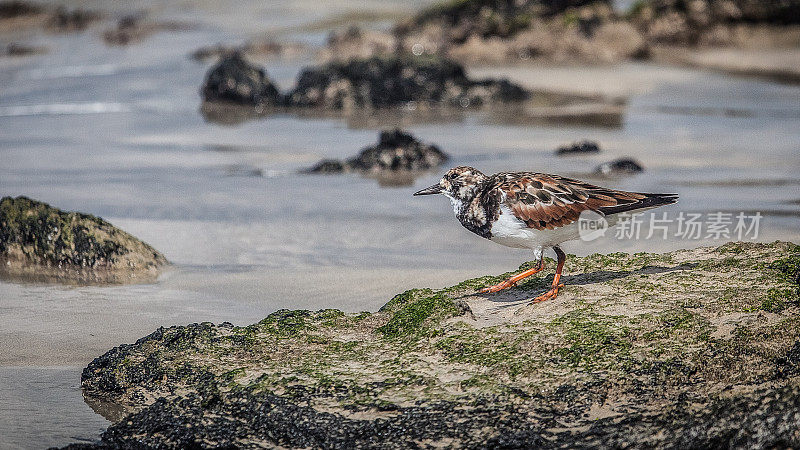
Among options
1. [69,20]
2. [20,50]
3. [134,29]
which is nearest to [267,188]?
Answer: [20,50]

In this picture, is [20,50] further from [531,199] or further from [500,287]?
[531,199]

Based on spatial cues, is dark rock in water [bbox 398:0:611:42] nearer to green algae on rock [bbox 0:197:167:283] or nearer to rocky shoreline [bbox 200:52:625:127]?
rocky shoreline [bbox 200:52:625:127]

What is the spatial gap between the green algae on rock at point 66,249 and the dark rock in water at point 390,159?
400cm

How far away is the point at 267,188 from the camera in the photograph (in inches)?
427

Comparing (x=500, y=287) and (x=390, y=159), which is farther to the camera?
(x=390, y=159)

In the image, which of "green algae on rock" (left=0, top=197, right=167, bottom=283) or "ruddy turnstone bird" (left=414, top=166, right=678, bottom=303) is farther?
"green algae on rock" (left=0, top=197, right=167, bottom=283)

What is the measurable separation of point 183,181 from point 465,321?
656 centimetres

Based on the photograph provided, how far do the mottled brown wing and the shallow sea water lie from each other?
1.64m

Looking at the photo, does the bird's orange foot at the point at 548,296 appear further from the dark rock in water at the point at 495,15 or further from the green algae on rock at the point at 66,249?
the dark rock in water at the point at 495,15

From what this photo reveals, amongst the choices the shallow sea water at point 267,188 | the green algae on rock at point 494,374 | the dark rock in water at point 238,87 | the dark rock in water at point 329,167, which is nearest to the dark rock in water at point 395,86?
the dark rock in water at point 238,87

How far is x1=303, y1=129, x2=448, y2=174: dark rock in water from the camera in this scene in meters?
11.5

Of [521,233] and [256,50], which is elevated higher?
[256,50]

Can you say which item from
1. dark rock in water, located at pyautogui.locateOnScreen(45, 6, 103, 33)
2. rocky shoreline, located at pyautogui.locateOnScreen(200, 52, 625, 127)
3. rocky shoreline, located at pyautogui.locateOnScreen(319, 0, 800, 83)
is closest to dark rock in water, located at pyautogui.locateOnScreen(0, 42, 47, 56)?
dark rock in water, located at pyautogui.locateOnScreen(45, 6, 103, 33)

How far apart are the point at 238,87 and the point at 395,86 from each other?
2.77 meters
